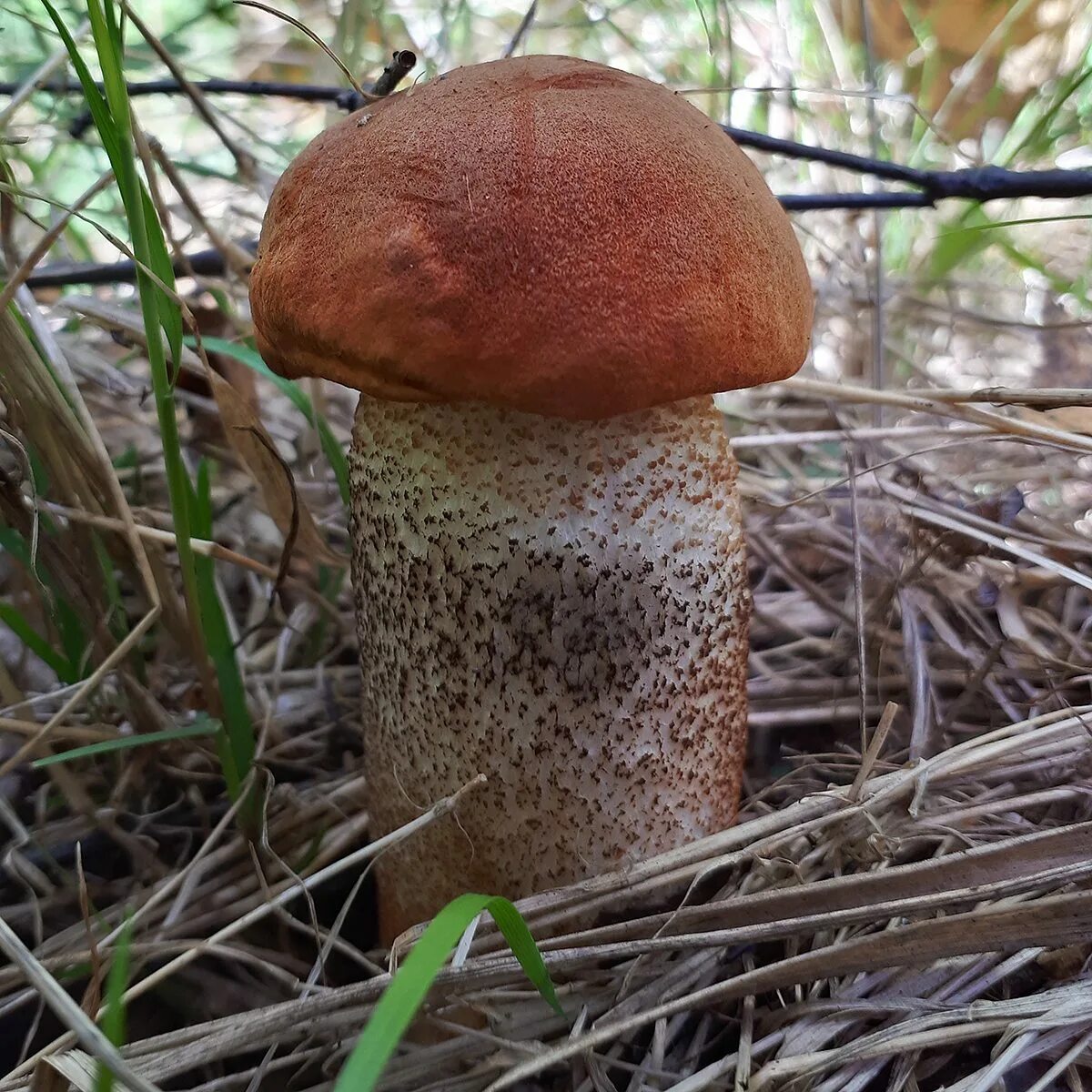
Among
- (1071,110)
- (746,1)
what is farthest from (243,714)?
(746,1)

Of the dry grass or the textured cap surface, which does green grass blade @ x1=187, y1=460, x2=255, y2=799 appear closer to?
the dry grass

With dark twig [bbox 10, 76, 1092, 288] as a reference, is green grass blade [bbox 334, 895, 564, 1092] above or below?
below

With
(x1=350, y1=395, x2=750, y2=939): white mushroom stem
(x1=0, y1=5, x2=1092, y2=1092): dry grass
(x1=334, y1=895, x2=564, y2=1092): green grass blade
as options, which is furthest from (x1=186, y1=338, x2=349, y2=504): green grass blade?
(x1=334, y1=895, x2=564, y2=1092): green grass blade

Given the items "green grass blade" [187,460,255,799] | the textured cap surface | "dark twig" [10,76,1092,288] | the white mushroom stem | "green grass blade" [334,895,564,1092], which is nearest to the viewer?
"green grass blade" [334,895,564,1092]

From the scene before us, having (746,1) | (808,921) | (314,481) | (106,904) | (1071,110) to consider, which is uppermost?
(746,1)

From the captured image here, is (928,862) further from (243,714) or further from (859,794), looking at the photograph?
(243,714)

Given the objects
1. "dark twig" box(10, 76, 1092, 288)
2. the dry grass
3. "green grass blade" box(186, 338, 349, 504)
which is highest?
"dark twig" box(10, 76, 1092, 288)

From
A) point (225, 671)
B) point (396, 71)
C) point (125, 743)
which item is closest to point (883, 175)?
point (396, 71)

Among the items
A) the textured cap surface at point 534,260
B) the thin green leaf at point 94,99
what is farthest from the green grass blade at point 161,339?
the textured cap surface at point 534,260
